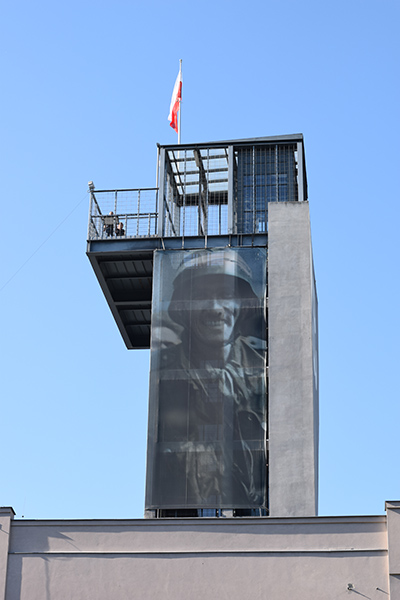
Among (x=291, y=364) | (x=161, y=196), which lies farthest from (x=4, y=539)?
(x=161, y=196)

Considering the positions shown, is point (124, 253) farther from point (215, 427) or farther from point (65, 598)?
point (65, 598)

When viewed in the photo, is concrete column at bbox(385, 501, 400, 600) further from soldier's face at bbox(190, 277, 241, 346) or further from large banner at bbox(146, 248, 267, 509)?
soldier's face at bbox(190, 277, 241, 346)

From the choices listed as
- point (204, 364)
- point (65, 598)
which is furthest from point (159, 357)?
point (65, 598)

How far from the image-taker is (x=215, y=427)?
34938 mm

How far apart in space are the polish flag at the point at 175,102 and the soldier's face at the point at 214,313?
9.46 metres

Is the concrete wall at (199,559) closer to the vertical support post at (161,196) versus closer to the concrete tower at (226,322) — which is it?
the concrete tower at (226,322)

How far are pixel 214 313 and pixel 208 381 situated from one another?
2.46 m

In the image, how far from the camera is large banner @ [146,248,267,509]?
34281 mm

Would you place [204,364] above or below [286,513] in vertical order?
above

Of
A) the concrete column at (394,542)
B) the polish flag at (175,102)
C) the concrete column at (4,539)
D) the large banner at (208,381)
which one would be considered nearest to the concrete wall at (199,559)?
the concrete column at (4,539)

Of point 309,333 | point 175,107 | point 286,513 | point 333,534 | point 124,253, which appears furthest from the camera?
point 175,107

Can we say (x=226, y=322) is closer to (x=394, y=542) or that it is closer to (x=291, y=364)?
(x=291, y=364)

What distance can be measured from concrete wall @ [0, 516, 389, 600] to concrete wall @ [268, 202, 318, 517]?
4.82m

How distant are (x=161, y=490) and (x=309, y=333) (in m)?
7.04
